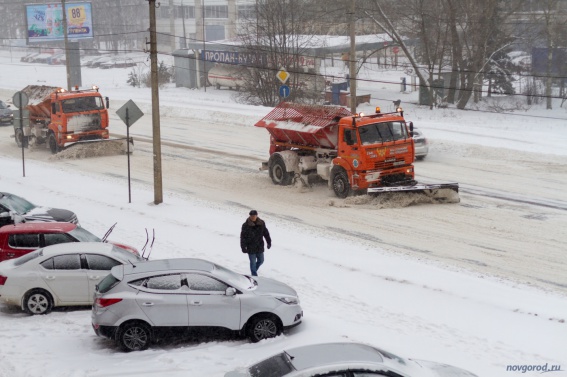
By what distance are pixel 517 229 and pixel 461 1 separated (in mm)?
34628

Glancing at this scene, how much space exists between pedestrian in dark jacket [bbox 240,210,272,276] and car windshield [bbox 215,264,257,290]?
254 centimetres

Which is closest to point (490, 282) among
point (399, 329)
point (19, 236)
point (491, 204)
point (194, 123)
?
point (399, 329)

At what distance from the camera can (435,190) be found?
2206 centimetres

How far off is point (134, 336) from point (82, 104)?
23.2 m

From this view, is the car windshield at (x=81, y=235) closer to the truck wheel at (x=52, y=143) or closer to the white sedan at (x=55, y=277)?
the white sedan at (x=55, y=277)

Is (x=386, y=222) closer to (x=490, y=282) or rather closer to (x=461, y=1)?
(x=490, y=282)

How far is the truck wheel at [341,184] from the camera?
23.3m

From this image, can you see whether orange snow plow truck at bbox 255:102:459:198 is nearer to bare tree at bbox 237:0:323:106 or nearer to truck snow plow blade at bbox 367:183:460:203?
truck snow plow blade at bbox 367:183:460:203

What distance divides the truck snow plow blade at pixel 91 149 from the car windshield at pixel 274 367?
986 inches

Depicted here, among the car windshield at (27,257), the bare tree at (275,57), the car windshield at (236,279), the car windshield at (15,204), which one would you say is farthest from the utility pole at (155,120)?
the bare tree at (275,57)


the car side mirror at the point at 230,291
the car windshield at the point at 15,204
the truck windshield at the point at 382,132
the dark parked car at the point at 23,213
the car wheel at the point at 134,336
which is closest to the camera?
the car wheel at the point at 134,336

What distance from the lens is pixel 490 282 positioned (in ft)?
49.8

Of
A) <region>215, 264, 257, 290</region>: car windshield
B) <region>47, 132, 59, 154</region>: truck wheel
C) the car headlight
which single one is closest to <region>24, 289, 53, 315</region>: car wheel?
<region>215, 264, 257, 290</region>: car windshield

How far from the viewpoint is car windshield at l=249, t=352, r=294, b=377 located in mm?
7746
